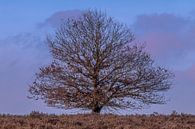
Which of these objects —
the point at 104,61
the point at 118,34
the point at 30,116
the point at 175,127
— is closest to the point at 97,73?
the point at 104,61

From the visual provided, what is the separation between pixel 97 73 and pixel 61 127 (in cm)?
2573

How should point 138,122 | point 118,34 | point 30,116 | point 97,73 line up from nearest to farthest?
point 138,122, point 30,116, point 97,73, point 118,34

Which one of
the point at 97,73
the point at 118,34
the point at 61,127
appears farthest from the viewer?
the point at 118,34

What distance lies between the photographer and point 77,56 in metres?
41.4

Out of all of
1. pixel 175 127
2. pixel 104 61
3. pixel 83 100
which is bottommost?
pixel 175 127

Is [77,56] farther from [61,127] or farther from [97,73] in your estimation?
[61,127]

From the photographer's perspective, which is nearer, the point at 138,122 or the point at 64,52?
the point at 138,122

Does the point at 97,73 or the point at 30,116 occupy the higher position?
the point at 97,73

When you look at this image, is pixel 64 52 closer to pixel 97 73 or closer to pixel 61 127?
pixel 97 73

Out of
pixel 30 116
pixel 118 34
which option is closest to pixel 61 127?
pixel 30 116

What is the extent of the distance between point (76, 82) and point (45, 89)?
2.82 metres

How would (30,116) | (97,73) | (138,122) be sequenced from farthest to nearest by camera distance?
1. (97,73)
2. (30,116)
3. (138,122)

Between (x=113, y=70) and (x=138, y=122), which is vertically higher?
(x=113, y=70)

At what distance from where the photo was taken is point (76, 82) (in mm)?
41156
